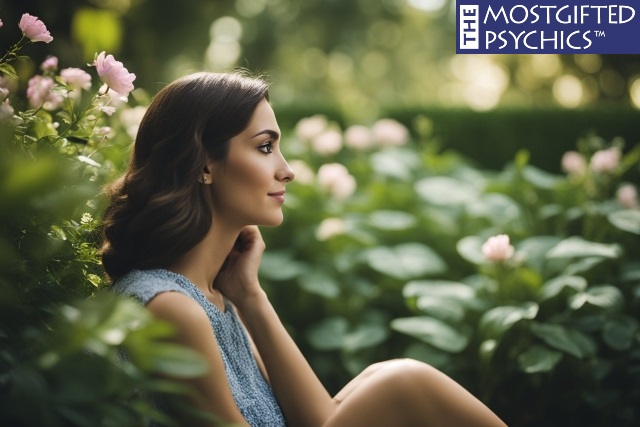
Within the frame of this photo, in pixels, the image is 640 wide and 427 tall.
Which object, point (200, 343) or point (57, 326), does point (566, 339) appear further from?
point (57, 326)

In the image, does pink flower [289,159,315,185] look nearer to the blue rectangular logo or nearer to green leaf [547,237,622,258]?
the blue rectangular logo

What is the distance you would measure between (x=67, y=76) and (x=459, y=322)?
201 cm

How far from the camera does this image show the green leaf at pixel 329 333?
3140 millimetres

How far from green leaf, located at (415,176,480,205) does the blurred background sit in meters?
1.44

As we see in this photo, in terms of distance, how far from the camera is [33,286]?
151cm

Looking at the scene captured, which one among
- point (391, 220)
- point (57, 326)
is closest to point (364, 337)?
point (391, 220)

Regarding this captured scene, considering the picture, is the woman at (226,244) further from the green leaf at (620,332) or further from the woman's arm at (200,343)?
the green leaf at (620,332)

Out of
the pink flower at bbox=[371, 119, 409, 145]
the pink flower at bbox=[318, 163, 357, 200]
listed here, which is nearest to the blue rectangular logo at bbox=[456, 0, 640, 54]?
the pink flower at bbox=[318, 163, 357, 200]

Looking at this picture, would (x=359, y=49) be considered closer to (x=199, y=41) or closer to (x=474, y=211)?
(x=199, y=41)

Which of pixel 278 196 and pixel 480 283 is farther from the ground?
pixel 278 196

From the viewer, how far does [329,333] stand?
322cm

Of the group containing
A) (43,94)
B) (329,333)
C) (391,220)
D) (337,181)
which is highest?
(43,94)

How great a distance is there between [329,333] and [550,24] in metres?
2.23

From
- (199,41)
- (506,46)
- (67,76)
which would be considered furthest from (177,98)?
(199,41)
